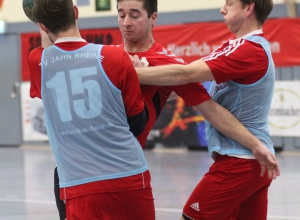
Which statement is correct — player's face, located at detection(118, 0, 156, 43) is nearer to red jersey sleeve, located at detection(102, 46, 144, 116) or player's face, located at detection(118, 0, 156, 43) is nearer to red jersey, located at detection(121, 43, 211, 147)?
red jersey, located at detection(121, 43, 211, 147)

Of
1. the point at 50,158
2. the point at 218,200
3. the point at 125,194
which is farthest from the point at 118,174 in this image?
the point at 50,158

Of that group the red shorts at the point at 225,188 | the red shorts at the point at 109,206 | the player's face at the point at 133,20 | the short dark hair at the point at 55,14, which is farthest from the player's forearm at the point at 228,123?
the short dark hair at the point at 55,14

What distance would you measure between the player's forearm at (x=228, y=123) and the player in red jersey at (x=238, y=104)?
0.06 ft

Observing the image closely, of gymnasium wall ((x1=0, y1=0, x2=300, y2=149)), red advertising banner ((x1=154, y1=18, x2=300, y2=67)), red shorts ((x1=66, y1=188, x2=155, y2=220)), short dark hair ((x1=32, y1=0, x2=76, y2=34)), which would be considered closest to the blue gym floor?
gymnasium wall ((x1=0, y1=0, x2=300, y2=149))

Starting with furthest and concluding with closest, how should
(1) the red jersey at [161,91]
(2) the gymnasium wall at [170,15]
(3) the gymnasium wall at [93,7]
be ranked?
(3) the gymnasium wall at [93,7], (2) the gymnasium wall at [170,15], (1) the red jersey at [161,91]

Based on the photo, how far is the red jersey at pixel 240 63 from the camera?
364 cm

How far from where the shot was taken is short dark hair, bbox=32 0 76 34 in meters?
3.08

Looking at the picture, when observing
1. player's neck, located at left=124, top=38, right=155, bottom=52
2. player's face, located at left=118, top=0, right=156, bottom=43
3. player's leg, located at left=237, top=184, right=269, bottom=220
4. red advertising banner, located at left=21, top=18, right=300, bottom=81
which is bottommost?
red advertising banner, located at left=21, top=18, right=300, bottom=81

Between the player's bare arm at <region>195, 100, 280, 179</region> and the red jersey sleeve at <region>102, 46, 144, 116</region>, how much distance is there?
60 centimetres

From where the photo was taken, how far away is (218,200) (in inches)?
152

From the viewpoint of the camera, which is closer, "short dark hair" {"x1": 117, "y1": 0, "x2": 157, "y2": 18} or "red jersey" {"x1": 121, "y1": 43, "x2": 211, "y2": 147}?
"red jersey" {"x1": 121, "y1": 43, "x2": 211, "y2": 147}

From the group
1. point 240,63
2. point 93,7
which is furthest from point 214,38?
point 240,63

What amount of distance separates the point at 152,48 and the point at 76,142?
0.85m

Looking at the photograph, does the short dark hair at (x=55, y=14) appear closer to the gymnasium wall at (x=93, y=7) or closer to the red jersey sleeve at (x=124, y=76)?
the red jersey sleeve at (x=124, y=76)
